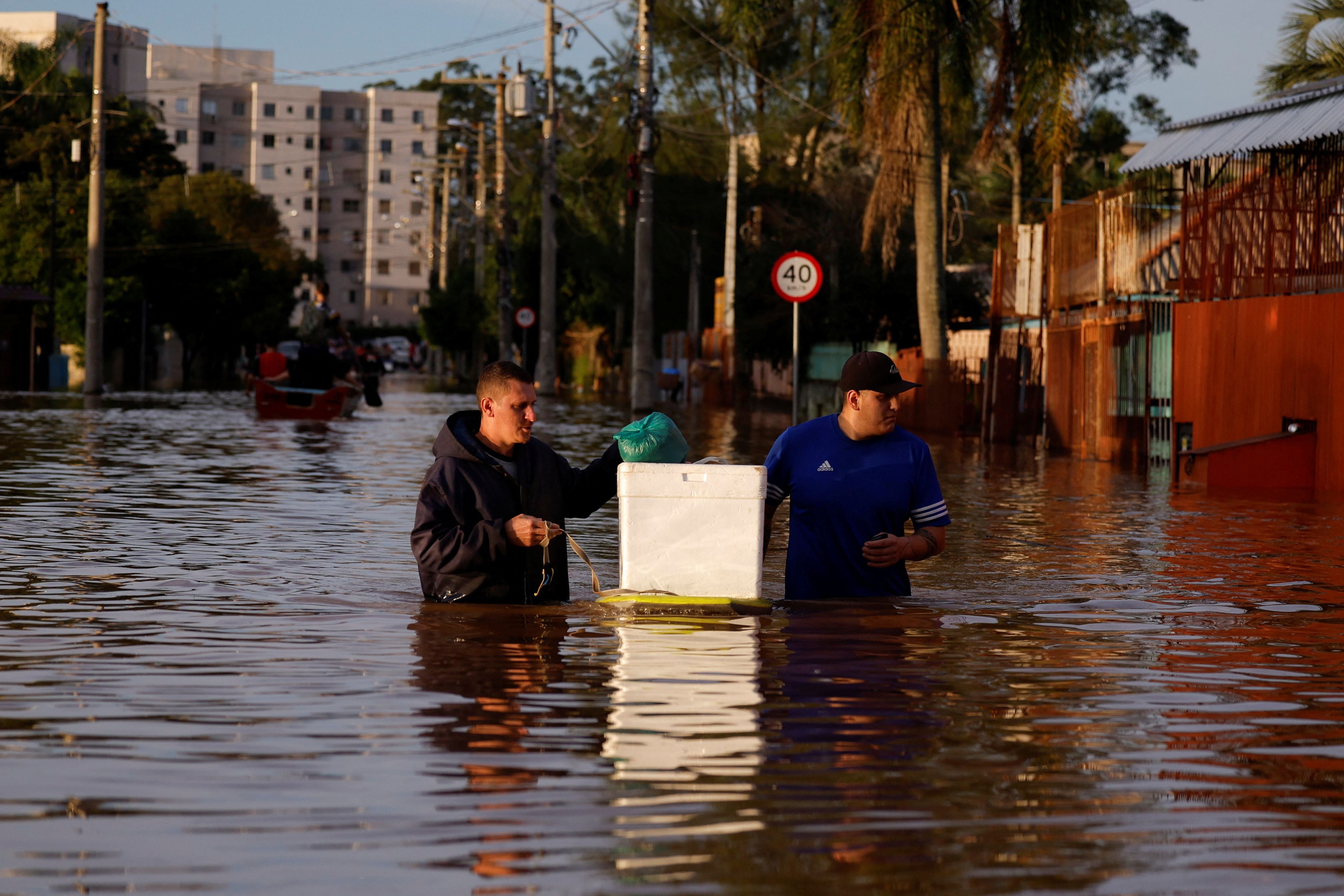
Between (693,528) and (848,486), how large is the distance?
744mm

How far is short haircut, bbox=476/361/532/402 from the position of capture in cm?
795

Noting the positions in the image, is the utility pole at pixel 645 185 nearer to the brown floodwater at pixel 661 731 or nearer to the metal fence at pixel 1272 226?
the metal fence at pixel 1272 226

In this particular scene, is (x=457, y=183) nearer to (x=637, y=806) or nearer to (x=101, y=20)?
(x=101, y=20)

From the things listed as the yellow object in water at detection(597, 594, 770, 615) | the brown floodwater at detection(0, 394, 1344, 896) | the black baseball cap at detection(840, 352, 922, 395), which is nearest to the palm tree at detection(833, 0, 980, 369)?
the brown floodwater at detection(0, 394, 1344, 896)

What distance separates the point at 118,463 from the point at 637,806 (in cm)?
1661

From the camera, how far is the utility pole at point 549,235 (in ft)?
191

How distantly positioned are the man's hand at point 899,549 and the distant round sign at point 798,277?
14425mm

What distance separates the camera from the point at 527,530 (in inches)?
307

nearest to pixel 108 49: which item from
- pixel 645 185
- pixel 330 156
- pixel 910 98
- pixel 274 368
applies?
pixel 330 156

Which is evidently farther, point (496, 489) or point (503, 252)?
point (503, 252)

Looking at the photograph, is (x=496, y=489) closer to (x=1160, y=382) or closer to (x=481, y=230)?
(x=1160, y=382)

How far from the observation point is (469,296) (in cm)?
9112

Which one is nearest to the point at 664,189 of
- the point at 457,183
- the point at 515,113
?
the point at 515,113

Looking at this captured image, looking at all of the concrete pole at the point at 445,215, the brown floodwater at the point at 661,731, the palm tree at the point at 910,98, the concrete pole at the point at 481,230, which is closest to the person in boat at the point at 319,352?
the palm tree at the point at 910,98
